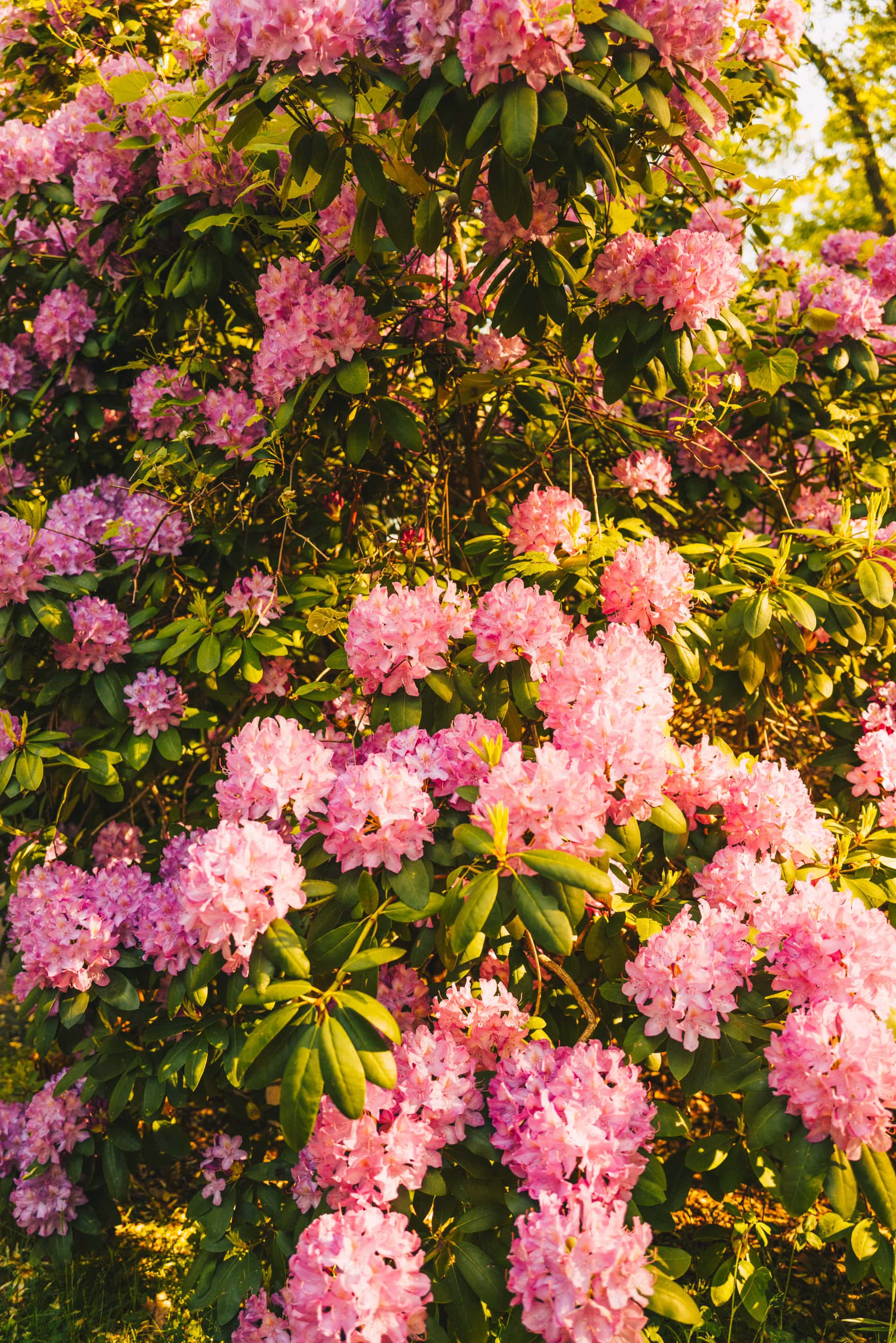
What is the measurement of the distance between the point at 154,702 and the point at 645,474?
132 cm

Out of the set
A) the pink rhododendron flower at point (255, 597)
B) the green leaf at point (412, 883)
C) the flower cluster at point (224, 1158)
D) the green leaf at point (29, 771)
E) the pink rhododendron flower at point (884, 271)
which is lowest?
the flower cluster at point (224, 1158)

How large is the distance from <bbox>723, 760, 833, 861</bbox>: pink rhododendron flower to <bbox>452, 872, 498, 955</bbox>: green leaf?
65cm

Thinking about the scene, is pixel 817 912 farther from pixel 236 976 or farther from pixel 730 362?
pixel 730 362

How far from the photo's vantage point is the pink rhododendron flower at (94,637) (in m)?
2.05

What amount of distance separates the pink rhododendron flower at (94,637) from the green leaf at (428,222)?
1.05 meters

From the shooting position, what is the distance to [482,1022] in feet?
5.16

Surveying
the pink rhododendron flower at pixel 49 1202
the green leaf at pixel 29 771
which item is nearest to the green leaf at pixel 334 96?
the green leaf at pixel 29 771

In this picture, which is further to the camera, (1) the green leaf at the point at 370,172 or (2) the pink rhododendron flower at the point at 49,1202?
(2) the pink rhododendron flower at the point at 49,1202

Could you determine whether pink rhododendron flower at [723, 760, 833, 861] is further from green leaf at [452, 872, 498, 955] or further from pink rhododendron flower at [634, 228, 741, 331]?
pink rhododendron flower at [634, 228, 741, 331]

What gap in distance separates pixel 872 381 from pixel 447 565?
1.39 meters

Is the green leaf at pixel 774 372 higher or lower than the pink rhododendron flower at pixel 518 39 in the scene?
lower

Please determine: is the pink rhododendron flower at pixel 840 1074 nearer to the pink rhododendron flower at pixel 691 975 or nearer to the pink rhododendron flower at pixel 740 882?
the pink rhododendron flower at pixel 691 975

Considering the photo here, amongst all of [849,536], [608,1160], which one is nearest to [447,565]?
[849,536]

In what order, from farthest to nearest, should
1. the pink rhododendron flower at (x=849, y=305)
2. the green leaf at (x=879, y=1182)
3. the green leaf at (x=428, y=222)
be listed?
the pink rhododendron flower at (x=849, y=305) → the green leaf at (x=428, y=222) → the green leaf at (x=879, y=1182)
